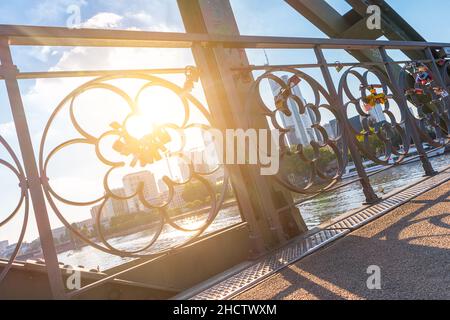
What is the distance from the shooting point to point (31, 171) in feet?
3.39

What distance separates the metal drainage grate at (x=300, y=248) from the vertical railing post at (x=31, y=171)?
1.66 feet

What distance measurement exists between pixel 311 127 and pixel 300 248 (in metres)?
0.83

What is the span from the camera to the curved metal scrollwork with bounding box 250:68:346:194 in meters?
1.66

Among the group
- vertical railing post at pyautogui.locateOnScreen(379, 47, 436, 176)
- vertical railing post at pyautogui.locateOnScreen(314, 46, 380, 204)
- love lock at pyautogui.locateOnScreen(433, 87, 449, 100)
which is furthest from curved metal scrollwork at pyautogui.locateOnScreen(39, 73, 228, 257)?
love lock at pyautogui.locateOnScreen(433, 87, 449, 100)

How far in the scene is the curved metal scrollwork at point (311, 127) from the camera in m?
1.66

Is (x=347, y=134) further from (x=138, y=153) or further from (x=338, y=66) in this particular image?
(x=138, y=153)

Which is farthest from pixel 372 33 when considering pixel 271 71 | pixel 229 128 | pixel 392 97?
pixel 229 128

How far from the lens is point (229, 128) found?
5.47ft

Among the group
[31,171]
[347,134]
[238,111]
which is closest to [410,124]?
[347,134]

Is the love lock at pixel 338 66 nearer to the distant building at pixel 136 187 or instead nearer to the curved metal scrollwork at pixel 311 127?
the curved metal scrollwork at pixel 311 127

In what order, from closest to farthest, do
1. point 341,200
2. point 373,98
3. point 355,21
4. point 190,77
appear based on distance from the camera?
1. point 190,77
2. point 373,98
3. point 355,21
4. point 341,200

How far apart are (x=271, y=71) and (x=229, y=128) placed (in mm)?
457

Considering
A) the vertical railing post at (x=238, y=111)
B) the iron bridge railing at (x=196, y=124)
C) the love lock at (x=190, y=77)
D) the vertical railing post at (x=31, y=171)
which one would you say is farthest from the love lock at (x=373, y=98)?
the vertical railing post at (x=31, y=171)
